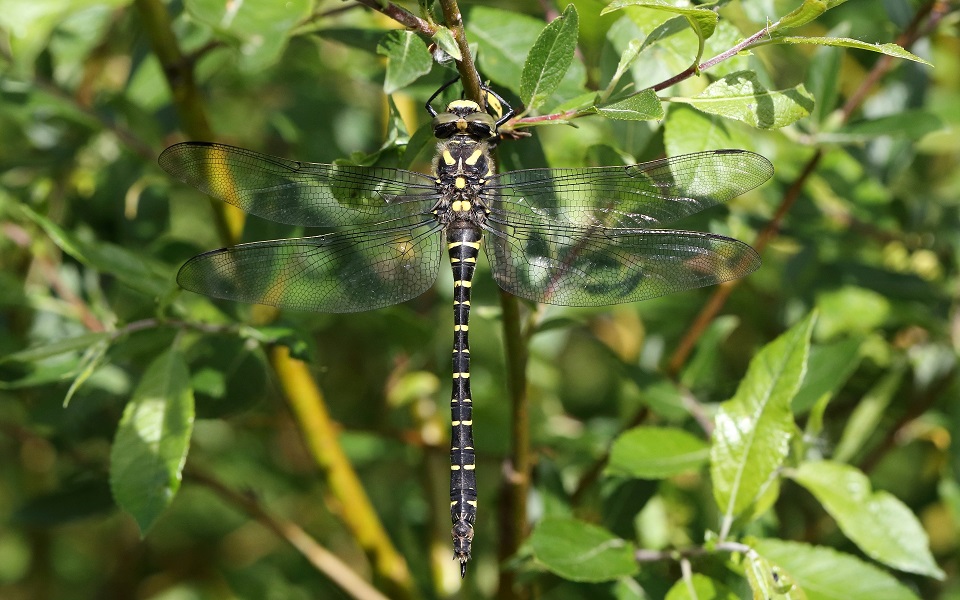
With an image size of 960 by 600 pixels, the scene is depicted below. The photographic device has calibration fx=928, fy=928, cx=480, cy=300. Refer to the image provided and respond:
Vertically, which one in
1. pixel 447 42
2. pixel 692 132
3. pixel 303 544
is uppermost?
pixel 447 42

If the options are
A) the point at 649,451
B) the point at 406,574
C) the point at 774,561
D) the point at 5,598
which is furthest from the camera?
the point at 5,598

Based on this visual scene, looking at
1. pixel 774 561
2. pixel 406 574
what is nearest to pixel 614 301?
pixel 774 561

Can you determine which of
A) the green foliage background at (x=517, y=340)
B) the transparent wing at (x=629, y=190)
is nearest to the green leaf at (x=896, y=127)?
the green foliage background at (x=517, y=340)

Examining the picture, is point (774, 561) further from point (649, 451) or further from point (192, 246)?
point (192, 246)

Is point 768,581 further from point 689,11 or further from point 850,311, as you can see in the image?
point 850,311

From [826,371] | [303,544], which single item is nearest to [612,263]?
[826,371]

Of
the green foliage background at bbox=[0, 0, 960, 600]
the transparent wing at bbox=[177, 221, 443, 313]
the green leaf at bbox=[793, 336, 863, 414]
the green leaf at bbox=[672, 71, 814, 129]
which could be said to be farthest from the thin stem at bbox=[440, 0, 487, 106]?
the green leaf at bbox=[793, 336, 863, 414]

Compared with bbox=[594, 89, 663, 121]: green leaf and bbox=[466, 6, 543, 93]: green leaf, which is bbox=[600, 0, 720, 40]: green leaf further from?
bbox=[466, 6, 543, 93]: green leaf
